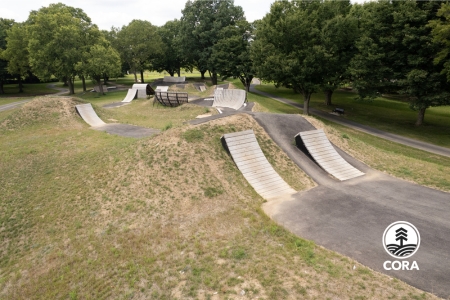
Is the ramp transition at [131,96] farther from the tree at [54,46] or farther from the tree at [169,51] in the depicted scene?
the tree at [169,51]

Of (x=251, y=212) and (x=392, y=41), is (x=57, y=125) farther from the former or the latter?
(x=392, y=41)

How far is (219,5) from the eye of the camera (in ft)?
176

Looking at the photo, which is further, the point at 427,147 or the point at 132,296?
the point at 427,147

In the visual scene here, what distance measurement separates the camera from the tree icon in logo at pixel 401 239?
829 cm

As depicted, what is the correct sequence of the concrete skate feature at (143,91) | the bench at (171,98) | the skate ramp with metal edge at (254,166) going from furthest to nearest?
1. the concrete skate feature at (143,91)
2. the bench at (171,98)
3. the skate ramp with metal edge at (254,166)

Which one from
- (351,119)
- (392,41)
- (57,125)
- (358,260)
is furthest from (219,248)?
(351,119)

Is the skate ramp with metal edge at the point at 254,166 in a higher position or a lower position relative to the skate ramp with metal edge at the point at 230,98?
lower

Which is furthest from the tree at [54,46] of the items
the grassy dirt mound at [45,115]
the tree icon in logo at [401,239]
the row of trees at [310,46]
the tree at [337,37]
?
the tree icon in logo at [401,239]

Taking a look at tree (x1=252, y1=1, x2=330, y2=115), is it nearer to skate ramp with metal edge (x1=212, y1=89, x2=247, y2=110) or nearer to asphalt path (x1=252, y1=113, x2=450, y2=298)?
skate ramp with metal edge (x1=212, y1=89, x2=247, y2=110)

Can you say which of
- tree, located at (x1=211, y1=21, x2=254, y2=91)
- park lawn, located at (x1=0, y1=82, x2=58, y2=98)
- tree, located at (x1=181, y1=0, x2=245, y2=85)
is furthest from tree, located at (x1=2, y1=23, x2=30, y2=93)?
tree, located at (x1=211, y1=21, x2=254, y2=91)

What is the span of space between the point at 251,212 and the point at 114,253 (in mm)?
5214

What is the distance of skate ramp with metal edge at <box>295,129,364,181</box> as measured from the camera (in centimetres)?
1438

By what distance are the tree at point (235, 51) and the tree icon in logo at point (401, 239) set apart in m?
40.6

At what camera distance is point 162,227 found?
992cm
